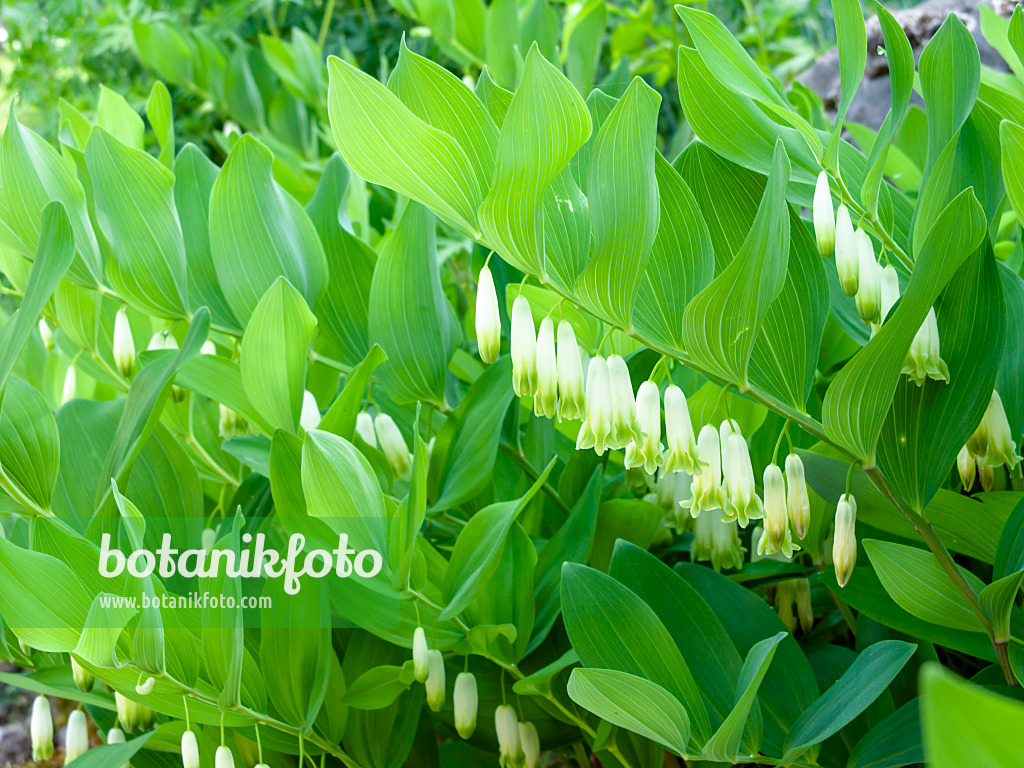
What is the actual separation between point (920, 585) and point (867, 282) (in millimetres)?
179

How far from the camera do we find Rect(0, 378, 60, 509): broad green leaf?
0.55 meters

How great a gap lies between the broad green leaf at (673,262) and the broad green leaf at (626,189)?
0.12 feet

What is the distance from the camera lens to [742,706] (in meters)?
0.40

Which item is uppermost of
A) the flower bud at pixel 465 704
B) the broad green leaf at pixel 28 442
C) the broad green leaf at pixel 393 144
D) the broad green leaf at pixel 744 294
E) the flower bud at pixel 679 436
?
the broad green leaf at pixel 393 144

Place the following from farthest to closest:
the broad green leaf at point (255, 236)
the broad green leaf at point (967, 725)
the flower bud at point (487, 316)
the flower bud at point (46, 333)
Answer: the flower bud at point (46, 333) → the broad green leaf at point (255, 236) → the flower bud at point (487, 316) → the broad green leaf at point (967, 725)

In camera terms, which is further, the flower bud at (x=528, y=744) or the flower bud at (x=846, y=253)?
the flower bud at (x=528, y=744)

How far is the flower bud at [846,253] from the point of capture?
1.42 feet

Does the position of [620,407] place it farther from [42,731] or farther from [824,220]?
[42,731]

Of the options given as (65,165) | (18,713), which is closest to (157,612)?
(65,165)

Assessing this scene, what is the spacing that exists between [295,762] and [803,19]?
2.48 metres

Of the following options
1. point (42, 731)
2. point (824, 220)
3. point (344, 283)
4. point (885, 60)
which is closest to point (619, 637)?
point (824, 220)

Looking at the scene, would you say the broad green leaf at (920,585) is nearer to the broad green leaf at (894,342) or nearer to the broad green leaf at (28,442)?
the broad green leaf at (894,342)

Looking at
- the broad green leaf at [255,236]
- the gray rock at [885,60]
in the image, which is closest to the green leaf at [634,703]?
the broad green leaf at [255,236]

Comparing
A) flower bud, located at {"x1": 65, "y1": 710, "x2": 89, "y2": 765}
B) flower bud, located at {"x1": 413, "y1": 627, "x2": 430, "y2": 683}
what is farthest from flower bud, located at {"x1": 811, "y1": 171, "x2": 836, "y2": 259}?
flower bud, located at {"x1": 65, "y1": 710, "x2": 89, "y2": 765}
